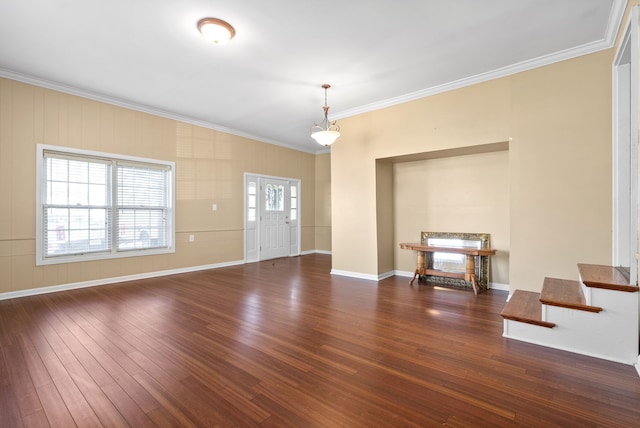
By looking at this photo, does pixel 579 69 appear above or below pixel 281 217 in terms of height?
above

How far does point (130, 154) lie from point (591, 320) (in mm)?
5982

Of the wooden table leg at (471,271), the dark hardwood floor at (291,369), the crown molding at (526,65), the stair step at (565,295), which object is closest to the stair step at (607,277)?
the stair step at (565,295)

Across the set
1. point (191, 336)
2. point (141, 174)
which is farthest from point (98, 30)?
point (191, 336)

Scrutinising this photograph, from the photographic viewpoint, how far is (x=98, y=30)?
2812mm

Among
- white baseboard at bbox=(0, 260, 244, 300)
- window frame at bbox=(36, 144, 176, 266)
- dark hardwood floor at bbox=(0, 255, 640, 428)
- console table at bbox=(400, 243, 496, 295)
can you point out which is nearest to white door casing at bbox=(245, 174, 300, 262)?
white baseboard at bbox=(0, 260, 244, 300)

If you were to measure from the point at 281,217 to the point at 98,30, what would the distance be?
4.99 metres

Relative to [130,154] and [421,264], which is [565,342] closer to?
[421,264]

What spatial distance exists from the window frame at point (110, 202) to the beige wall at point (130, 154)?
0.07m

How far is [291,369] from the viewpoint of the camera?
2.01 meters

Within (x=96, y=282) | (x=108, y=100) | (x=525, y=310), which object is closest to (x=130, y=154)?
(x=108, y=100)

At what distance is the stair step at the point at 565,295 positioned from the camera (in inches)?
88.4

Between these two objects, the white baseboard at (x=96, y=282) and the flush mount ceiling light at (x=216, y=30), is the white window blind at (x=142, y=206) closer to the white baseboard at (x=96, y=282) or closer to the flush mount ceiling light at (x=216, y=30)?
the white baseboard at (x=96, y=282)

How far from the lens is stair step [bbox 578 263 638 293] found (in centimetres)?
212

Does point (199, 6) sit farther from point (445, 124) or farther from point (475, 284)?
point (475, 284)
